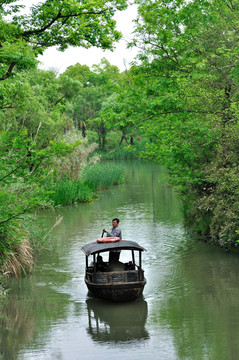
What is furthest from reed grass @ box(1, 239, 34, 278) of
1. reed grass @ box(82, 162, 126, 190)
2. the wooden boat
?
reed grass @ box(82, 162, 126, 190)

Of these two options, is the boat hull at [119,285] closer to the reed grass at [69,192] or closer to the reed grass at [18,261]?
the reed grass at [18,261]

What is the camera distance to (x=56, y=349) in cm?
978

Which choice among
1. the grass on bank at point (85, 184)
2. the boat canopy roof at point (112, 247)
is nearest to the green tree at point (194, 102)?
the boat canopy roof at point (112, 247)

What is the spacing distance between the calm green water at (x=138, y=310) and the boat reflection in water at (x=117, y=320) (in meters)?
0.02

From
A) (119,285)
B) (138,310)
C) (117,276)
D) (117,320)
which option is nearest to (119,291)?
(119,285)

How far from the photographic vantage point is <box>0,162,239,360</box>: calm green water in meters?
9.74

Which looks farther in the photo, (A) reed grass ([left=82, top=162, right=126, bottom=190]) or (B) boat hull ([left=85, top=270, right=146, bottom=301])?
(A) reed grass ([left=82, top=162, right=126, bottom=190])

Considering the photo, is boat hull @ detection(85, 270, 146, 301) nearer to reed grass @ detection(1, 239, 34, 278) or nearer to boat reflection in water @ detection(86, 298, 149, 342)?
boat reflection in water @ detection(86, 298, 149, 342)

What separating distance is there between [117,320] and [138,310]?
32.9 inches

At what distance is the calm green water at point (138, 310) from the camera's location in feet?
32.0

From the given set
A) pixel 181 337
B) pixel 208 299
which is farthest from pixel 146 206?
pixel 181 337

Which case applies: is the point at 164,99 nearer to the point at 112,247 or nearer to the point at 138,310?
the point at 112,247

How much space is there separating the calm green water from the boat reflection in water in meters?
0.02

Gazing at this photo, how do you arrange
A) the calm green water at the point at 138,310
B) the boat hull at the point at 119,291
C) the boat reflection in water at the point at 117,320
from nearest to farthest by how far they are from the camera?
the calm green water at the point at 138,310 < the boat reflection in water at the point at 117,320 < the boat hull at the point at 119,291
